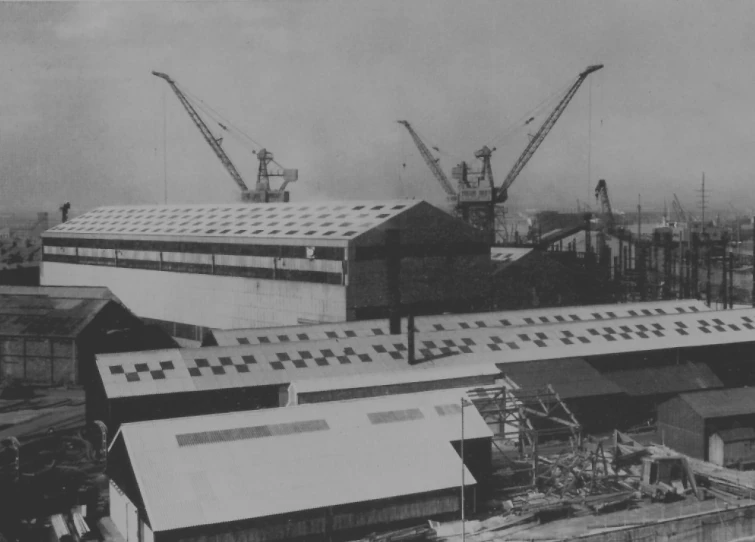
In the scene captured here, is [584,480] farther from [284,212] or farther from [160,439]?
[284,212]

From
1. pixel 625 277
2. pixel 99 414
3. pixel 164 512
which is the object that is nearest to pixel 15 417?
pixel 99 414

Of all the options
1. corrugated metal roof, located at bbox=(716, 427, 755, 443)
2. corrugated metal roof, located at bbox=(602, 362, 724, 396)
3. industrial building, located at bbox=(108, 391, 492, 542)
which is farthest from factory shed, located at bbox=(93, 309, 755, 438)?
corrugated metal roof, located at bbox=(716, 427, 755, 443)

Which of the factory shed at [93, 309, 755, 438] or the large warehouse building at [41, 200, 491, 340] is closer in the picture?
the factory shed at [93, 309, 755, 438]

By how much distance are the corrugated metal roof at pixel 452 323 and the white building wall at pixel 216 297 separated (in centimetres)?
530

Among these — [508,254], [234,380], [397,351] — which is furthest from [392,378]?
[508,254]

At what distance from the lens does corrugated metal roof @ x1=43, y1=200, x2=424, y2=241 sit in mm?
59656

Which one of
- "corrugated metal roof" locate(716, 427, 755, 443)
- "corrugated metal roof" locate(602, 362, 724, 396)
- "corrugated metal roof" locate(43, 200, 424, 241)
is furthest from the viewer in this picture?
"corrugated metal roof" locate(43, 200, 424, 241)

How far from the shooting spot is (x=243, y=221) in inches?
2810

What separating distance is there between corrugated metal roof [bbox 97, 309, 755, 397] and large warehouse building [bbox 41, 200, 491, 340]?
11.9ft

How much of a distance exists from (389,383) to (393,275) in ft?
39.7

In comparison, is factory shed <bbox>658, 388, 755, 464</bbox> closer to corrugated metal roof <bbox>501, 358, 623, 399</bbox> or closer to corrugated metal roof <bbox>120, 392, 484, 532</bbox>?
corrugated metal roof <bbox>501, 358, 623, 399</bbox>

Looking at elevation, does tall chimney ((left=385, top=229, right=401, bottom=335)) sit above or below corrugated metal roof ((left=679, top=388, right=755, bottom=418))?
above

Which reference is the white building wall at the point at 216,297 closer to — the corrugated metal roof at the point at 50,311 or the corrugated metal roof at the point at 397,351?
the corrugated metal roof at the point at 50,311

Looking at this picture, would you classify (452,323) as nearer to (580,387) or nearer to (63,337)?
(580,387)
